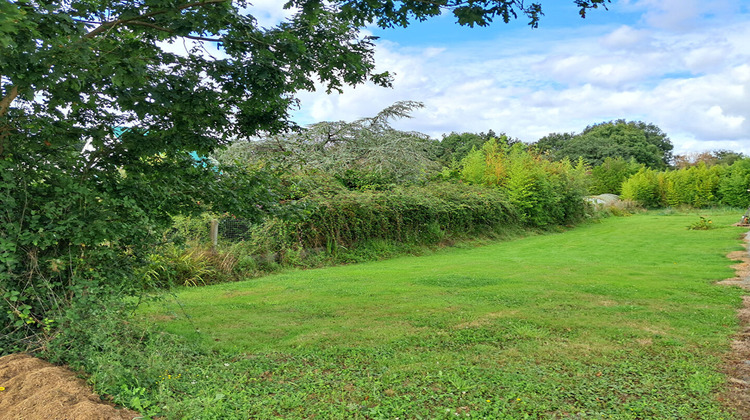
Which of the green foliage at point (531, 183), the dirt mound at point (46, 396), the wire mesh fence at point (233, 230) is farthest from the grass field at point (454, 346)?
the green foliage at point (531, 183)

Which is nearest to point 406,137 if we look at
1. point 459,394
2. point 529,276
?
point 529,276

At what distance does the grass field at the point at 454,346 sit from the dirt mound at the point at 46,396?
0.38m

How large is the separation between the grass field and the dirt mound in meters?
0.38

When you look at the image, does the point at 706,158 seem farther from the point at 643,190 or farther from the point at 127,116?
the point at 127,116

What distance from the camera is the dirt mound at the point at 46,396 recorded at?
2918 millimetres

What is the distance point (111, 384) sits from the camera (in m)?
3.38

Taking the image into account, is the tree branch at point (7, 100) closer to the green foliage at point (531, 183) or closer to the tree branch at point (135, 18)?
the tree branch at point (135, 18)

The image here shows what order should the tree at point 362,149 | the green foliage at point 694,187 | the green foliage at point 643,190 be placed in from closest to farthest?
1. the tree at point 362,149
2. the green foliage at point 694,187
3. the green foliage at point 643,190

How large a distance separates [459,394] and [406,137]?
16.2 meters

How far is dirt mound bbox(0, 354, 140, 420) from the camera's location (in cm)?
292

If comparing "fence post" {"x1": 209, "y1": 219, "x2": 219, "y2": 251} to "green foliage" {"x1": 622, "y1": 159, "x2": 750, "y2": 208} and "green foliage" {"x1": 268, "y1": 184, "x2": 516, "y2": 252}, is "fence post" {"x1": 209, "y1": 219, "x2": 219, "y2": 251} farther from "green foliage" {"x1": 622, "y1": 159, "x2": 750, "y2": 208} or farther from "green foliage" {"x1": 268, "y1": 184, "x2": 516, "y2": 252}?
"green foliage" {"x1": 622, "y1": 159, "x2": 750, "y2": 208}

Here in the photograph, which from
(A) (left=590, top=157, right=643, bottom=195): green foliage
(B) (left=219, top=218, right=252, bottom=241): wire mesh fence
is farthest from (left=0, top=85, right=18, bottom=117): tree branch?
(A) (left=590, top=157, right=643, bottom=195): green foliage

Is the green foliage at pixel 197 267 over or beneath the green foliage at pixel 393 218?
beneath

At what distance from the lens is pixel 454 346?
15.6ft
